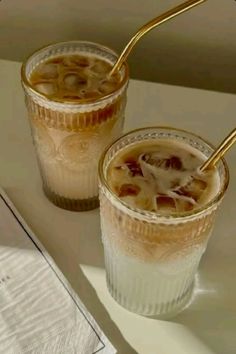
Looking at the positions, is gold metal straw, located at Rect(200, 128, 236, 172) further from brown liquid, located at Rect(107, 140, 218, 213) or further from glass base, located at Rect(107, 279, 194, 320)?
glass base, located at Rect(107, 279, 194, 320)

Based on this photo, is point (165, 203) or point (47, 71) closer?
point (165, 203)

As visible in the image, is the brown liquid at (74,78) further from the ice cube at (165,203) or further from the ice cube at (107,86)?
the ice cube at (165,203)

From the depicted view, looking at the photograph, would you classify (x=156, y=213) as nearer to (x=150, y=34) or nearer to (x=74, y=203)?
(x=74, y=203)

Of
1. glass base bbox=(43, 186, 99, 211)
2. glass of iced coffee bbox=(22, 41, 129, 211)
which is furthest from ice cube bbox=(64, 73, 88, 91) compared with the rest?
glass base bbox=(43, 186, 99, 211)

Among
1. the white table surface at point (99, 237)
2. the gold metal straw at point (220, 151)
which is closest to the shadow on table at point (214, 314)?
the white table surface at point (99, 237)

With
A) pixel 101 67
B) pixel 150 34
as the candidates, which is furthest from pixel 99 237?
pixel 150 34

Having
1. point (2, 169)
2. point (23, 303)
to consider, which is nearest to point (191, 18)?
point (2, 169)

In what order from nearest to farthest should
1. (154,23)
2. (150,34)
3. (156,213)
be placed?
(156,213), (154,23), (150,34)
